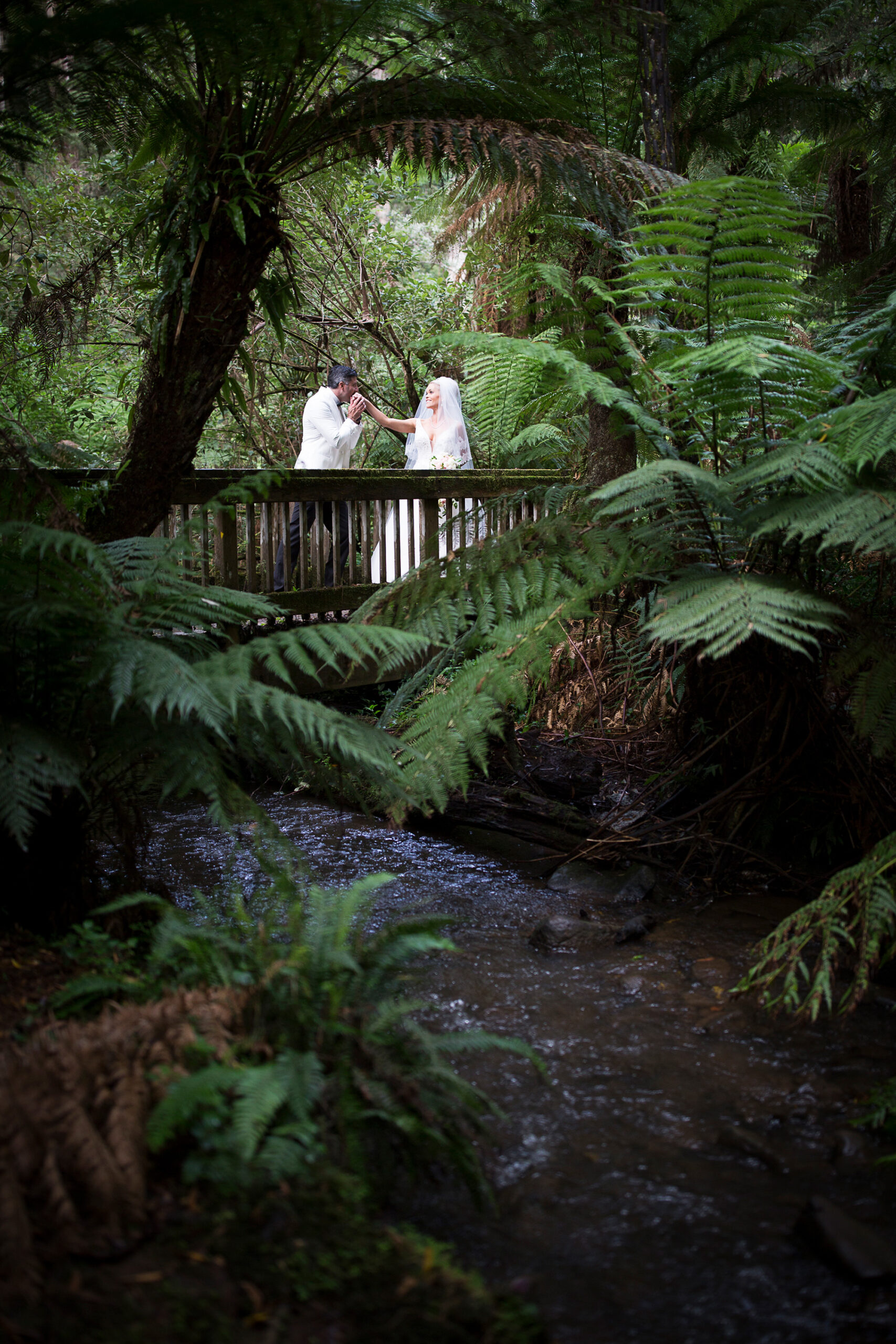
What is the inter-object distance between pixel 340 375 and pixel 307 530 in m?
2.14

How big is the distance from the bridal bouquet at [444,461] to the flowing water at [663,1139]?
468 centimetres

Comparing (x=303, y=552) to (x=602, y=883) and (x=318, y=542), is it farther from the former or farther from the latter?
(x=602, y=883)

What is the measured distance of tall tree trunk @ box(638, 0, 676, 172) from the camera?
4.63m

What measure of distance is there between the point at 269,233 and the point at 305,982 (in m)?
3.29

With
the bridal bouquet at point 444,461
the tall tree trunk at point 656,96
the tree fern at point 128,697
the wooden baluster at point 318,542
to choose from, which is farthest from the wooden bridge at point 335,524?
the tree fern at point 128,697

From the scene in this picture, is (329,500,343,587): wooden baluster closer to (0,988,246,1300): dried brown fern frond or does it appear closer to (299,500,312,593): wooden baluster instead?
(299,500,312,593): wooden baluster

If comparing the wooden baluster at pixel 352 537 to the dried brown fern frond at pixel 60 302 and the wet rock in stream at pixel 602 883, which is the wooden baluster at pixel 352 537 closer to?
the dried brown fern frond at pixel 60 302

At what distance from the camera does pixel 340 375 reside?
7492 mm

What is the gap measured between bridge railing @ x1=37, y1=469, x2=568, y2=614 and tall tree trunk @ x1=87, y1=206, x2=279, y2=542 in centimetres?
38

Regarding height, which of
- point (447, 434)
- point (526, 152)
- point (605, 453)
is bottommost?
point (605, 453)

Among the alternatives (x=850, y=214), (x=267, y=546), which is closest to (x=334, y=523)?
(x=267, y=546)

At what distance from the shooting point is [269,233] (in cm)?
396

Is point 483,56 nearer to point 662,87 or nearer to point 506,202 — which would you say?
A: point 662,87

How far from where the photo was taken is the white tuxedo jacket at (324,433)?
289 inches
